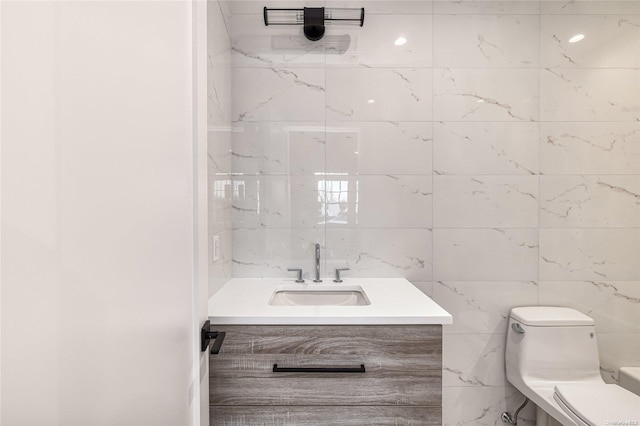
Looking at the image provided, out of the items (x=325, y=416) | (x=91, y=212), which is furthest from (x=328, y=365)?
(x=91, y=212)

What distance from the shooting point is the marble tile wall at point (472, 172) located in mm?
1895

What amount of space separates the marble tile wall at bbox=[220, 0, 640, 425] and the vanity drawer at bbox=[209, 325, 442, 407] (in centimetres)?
65

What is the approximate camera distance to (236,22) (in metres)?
1.87

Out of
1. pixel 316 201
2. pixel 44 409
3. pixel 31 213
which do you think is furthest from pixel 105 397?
pixel 316 201

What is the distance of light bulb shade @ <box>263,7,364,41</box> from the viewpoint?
1761 millimetres

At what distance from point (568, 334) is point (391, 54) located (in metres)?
1.68

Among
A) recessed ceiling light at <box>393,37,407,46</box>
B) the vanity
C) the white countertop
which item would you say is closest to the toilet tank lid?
the white countertop

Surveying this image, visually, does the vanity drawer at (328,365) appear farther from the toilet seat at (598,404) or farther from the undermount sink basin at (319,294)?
the toilet seat at (598,404)

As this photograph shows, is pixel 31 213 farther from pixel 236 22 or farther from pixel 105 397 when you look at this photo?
pixel 236 22

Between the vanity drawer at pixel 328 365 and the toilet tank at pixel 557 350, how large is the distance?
30.9 inches

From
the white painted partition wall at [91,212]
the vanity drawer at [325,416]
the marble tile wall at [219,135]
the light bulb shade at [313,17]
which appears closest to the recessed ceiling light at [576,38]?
the light bulb shade at [313,17]

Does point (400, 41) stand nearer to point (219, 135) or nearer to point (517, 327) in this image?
point (219, 135)

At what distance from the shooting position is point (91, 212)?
40 cm

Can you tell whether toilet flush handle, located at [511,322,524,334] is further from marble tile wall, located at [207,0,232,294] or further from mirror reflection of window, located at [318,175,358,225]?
marble tile wall, located at [207,0,232,294]
